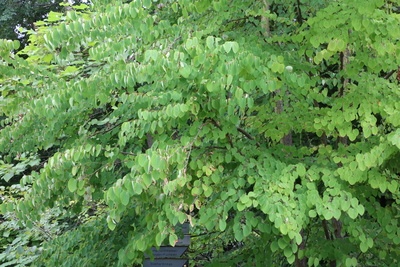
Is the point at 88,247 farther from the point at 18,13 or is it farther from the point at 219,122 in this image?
the point at 18,13

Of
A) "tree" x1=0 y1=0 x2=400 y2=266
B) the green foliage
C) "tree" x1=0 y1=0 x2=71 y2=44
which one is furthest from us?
"tree" x1=0 y1=0 x2=71 y2=44

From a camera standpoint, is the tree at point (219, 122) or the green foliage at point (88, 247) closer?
the tree at point (219, 122)

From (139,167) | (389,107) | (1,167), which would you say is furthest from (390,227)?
(1,167)

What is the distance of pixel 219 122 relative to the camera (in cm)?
254

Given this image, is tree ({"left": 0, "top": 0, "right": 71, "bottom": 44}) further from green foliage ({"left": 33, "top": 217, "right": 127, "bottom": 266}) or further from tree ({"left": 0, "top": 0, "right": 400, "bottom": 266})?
tree ({"left": 0, "top": 0, "right": 400, "bottom": 266})

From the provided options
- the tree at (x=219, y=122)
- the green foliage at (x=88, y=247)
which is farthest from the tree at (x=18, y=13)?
the tree at (x=219, y=122)

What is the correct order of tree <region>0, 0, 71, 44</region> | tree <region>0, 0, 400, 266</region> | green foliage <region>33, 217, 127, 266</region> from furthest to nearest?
tree <region>0, 0, 71, 44</region>
green foliage <region>33, 217, 127, 266</region>
tree <region>0, 0, 400, 266</region>

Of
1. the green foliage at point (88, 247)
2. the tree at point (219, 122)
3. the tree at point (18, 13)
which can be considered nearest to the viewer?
the tree at point (219, 122)

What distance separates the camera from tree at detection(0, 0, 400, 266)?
7.33 feet

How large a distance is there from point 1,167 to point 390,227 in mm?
3735

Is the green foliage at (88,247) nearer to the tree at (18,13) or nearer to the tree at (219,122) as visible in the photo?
the tree at (219,122)

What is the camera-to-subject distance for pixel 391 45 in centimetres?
249

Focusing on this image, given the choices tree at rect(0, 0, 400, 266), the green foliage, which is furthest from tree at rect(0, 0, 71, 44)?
tree at rect(0, 0, 400, 266)

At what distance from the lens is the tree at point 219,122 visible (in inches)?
88.0
